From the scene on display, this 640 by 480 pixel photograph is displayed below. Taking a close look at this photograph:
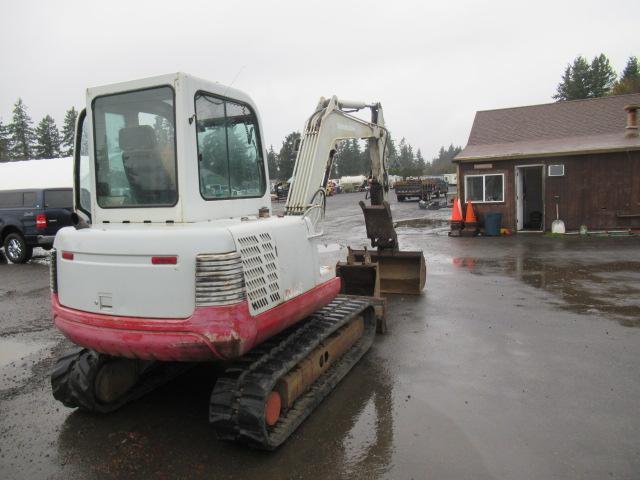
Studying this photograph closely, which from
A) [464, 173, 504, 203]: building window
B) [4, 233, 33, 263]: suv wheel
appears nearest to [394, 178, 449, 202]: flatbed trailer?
[464, 173, 504, 203]: building window

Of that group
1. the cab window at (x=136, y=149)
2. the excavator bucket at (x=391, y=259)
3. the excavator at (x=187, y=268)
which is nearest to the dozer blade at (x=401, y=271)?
the excavator bucket at (x=391, y=259)

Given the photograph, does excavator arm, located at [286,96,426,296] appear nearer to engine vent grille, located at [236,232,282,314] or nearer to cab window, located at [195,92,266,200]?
cab window, located at [195,92,266,200]

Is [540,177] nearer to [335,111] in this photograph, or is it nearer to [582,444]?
[335,111]

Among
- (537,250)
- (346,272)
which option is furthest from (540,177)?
(346,272)

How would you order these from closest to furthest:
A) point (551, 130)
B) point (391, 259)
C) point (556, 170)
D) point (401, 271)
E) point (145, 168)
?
point (145, 168), point (401, 271), point (391, 259), point (556, 170), point (551, 130)

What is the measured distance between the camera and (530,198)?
19.5 meters

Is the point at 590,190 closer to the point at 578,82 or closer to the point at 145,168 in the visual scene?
the point at 145,168

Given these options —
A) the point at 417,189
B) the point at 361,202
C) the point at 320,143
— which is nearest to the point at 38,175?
the point at 361,202

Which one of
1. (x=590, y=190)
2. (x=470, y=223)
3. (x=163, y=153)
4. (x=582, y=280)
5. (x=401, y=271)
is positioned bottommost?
(x=582, y=280)

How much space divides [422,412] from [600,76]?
213ft

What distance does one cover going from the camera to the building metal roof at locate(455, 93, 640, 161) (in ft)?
57.0

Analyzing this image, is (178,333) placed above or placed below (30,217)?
below

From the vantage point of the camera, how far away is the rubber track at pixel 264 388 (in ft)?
12.6

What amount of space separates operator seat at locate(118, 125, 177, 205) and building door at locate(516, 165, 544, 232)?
16137 mm
